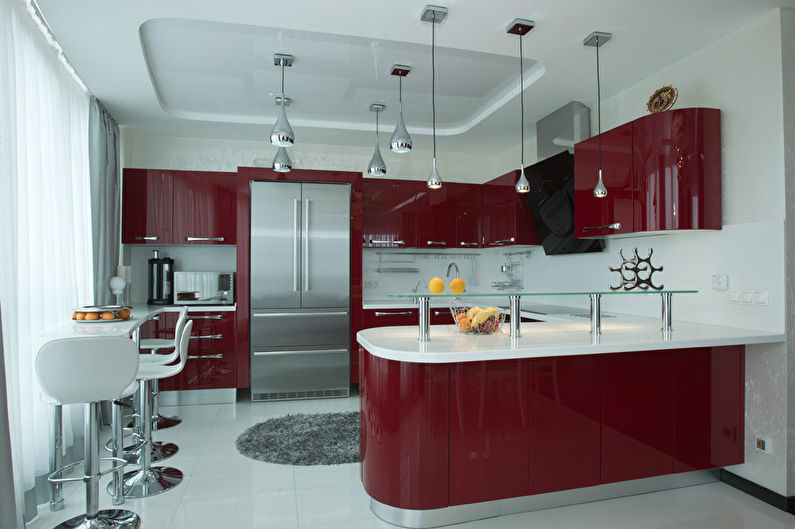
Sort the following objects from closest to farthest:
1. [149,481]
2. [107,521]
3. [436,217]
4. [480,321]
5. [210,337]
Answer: [107,521], [480,321], [149,481], [210,337], [436,217]

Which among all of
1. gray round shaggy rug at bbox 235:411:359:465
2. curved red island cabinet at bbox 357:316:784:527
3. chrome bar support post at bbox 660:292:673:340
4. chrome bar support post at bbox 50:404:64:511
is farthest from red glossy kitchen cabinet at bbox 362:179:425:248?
chrome bar support post at bbox 50:404:64:511

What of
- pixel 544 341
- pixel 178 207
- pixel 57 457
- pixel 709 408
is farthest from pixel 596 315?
pixel 178 207

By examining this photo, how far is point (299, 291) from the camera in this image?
465 cm

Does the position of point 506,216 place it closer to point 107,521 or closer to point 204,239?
point 204,239

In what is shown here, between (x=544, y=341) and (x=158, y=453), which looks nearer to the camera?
(x=544, y=341)

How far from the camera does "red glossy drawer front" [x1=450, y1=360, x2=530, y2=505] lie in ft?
7.60

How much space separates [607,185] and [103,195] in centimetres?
392

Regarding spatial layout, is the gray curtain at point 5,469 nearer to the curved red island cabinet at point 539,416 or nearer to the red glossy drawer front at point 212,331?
the curved red island cabinet at point 539,416

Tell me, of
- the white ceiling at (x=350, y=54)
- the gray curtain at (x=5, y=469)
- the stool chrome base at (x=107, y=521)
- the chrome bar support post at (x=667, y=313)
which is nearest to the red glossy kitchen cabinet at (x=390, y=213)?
the white ceiling at (x=350, y=54)

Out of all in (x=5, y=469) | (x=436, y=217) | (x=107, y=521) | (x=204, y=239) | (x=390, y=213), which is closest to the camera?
(x=5, y=469)

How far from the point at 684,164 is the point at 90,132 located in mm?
4256

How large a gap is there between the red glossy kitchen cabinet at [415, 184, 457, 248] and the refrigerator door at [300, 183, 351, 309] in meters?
0.93

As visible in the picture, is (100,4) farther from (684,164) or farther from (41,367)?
(684,164)

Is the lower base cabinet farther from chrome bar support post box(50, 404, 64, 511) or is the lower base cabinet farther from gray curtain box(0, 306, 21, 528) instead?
chrome bar support post box(50, 404, 64, 511)
